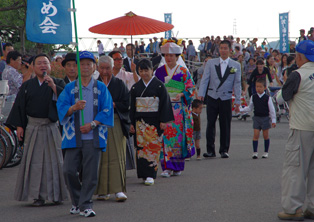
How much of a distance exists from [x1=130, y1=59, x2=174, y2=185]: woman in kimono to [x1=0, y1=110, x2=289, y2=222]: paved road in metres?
0.33

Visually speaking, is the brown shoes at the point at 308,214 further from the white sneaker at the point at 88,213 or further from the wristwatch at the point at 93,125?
the wristwatch at the point at 93,125

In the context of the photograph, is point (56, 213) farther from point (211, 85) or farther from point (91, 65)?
point (211, 85)

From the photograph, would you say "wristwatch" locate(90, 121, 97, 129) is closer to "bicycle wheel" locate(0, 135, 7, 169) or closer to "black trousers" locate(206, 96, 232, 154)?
"bicycle wheel" locate(0, 135, 7, 169)


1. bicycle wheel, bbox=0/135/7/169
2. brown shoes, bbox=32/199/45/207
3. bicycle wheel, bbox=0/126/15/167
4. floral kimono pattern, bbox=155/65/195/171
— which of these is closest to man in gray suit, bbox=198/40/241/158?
floral kimono pattern, bbox=155/65/195/171

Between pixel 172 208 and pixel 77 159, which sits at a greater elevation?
Answer: pixel 77 159

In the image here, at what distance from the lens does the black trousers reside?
10.5 m

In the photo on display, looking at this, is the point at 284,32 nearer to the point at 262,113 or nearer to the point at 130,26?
the point at 262,113

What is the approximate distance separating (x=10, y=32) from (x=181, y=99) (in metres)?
21.7

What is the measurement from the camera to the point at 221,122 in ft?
34.6

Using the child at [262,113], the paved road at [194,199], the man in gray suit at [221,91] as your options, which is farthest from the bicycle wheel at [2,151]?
the child at [262,113]

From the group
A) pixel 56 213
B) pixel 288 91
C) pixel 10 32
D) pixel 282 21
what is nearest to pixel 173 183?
pixel 56 213

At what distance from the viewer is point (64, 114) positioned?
5812 mm

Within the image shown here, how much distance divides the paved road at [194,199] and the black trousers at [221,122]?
73 cm

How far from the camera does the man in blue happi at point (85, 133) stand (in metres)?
5.86
